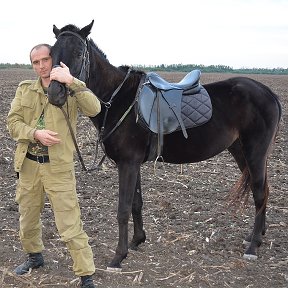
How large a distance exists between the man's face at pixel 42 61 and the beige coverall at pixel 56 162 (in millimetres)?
95

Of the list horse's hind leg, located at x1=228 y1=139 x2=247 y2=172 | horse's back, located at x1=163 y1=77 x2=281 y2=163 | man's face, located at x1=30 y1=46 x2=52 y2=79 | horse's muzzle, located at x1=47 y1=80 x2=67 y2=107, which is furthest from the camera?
horse's hind leg, located at x1=228 y1=139 x2=247 y2=172

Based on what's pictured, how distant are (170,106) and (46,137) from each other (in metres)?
1.59

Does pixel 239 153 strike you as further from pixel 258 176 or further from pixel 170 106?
pixel 170 106

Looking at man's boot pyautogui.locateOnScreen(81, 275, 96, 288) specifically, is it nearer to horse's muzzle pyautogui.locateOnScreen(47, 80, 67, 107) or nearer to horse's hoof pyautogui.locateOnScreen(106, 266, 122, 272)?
horse's hoof pyautogui.locateOnScreen(106, 266, 122, 272)

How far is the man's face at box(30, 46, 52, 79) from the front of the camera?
357 cm

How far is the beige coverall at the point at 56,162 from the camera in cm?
358

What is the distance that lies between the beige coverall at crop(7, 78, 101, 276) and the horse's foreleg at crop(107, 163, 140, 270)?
69 cm

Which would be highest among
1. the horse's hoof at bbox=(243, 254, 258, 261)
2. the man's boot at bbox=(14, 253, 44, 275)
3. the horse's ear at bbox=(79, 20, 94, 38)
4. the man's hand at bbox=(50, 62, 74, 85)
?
the horse's ear at bbox=(79, 20, 94, 38)

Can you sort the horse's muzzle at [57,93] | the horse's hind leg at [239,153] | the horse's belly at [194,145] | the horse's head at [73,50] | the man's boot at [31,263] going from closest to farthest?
1. the horse's muzzle at [57,93]
2. the horse's head at [73,50]
3. the man's boot at [31,263]
4. the horse's belly at [194,145]
5. the horse's hind leg at [239,153]

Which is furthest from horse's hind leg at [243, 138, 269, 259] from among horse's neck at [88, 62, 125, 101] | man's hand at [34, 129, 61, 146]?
man's hand at [34, 129, 61, 146]

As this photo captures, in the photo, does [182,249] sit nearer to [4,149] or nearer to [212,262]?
[212,262]

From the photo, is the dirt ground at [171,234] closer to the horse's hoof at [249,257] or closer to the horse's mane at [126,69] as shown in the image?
the horse's hoof at [249,257]

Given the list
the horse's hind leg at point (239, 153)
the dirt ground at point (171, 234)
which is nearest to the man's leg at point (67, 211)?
the dirt ground at point (171, 234)

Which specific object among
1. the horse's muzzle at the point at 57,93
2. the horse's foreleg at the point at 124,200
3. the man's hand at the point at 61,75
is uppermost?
the man's hand at the point at 61,75
